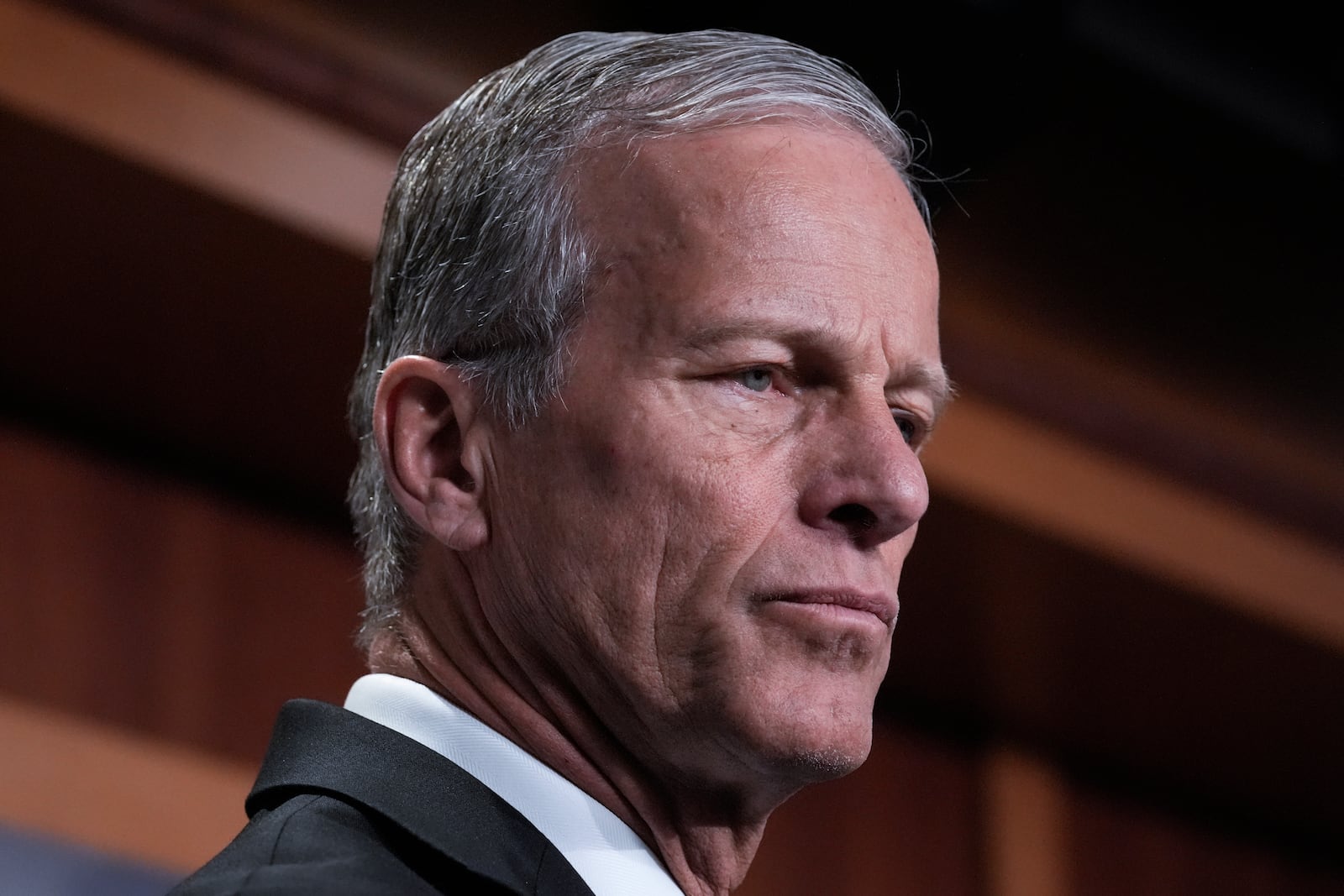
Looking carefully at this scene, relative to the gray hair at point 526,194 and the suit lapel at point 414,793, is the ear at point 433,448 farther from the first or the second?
the suit lapel at point 414,793

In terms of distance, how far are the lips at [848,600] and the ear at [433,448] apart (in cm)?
29

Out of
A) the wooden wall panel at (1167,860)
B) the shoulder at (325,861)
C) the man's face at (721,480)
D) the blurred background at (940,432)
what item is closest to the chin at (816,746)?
the man's face at (721,480)

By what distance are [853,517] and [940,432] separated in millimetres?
1831

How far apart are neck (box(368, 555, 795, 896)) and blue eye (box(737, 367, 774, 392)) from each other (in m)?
0.31

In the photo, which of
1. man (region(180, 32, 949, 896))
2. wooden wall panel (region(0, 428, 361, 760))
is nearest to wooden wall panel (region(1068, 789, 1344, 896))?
wooden wall panel (region(0, 428, 361, 760))

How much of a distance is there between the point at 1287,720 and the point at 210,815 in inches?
107

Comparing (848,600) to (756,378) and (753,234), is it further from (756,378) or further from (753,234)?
(753,234)

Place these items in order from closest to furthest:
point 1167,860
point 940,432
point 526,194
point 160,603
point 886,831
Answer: point 526,194, point 160,603, point 940,432, point 886,831, point 1167,860

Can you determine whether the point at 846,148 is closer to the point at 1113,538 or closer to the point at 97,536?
the point at 97,536

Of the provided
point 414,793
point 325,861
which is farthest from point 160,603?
point 325,861

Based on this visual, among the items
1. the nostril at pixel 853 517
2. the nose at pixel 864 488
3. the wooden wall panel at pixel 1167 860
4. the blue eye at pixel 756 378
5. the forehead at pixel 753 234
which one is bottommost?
the wooden wall panel at pixel 1167 860

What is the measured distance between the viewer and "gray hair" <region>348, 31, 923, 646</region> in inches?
58.4

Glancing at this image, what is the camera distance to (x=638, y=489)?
1.36m

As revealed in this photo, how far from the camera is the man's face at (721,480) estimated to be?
1323 mm
